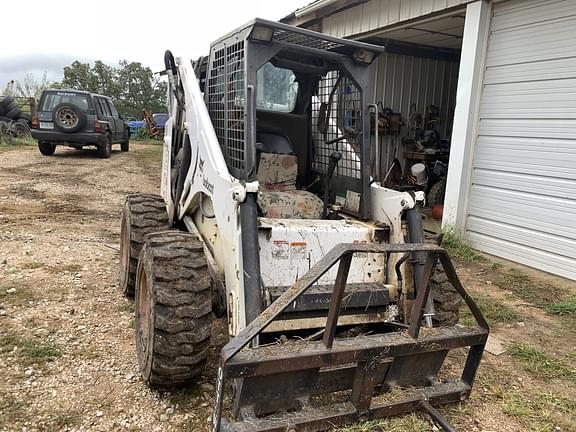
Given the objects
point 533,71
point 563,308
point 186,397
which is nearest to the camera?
point 186,397

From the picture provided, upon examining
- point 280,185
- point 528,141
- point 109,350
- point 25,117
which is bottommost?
point 109,350

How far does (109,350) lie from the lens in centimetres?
360

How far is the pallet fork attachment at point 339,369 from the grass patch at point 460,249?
376 centimetres

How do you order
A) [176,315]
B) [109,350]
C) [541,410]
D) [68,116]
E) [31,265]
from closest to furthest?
[176,315] < [541,410] < [109,350] < [31,265] < [68,116]

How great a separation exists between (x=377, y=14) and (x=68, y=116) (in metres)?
9.67

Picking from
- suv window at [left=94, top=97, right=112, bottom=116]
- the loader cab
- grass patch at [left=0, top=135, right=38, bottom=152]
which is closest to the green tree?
grass patch at [left=0, top=135, right=38, bottom=152]

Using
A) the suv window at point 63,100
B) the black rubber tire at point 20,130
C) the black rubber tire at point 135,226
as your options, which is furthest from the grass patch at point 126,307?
the black rubber tire at point 20,130

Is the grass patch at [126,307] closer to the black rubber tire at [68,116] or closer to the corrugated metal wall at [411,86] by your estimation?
the corrugated metal wall at [411,86]

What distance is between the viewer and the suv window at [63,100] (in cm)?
1409

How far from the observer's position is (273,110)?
4.19 metres

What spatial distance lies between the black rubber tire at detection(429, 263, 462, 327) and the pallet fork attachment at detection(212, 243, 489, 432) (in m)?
0.54

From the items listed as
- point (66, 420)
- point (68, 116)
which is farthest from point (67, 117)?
point (66, 420)

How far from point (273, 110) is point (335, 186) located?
0.86m

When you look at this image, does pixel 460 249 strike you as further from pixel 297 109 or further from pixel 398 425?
pixel 398 425
